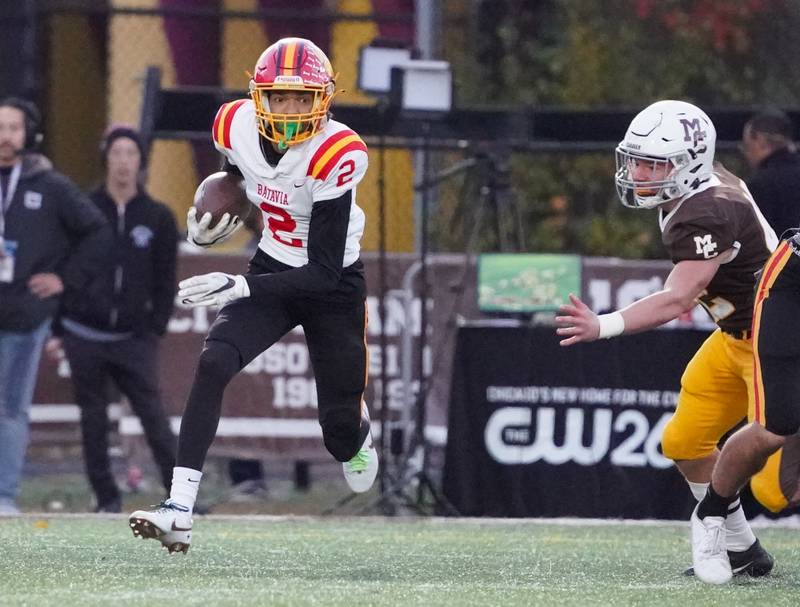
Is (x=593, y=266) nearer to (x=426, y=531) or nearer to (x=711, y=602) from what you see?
(x=426, y=531)

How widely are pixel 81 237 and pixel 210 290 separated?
3.10 meters

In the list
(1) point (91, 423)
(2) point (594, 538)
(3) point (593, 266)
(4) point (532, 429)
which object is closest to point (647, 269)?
(3) point (593, 266)

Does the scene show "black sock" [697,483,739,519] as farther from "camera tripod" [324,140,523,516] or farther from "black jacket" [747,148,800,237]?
"black jacket" [747,148,800,237]

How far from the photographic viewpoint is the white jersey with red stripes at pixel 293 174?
20.0 feet

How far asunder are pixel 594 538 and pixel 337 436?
5.21ft

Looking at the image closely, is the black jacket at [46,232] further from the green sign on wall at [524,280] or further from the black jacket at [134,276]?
the green sign on wall at [524,280]

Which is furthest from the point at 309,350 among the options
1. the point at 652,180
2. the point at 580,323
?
the point at 652,180

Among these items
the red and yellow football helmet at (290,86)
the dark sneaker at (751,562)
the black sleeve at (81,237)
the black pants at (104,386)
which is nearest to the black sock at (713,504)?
the dark sneaker at (751,562)

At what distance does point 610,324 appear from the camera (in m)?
5.72

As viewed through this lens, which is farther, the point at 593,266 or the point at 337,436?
the point at 593,266

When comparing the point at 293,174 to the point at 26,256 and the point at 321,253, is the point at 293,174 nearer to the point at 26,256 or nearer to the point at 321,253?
the point at 321,253

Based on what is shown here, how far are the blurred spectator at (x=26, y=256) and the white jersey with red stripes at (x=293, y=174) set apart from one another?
8.08ft

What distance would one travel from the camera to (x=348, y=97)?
12539 mm

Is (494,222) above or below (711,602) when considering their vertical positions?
above
